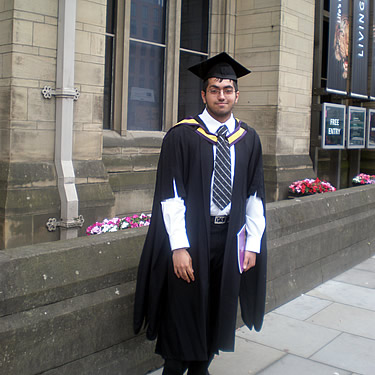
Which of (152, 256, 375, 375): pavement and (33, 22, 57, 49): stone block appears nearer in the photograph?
(152, 256, 375, 375): pavement

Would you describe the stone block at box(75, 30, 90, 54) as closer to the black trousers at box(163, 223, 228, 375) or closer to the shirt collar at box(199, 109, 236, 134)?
the shirt collar at box(199, 109, 236, 134)

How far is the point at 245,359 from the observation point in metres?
4.00

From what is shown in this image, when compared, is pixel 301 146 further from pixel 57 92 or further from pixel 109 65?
pixel 57 92

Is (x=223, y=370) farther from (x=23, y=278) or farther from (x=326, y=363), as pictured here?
(x=23, y=278)

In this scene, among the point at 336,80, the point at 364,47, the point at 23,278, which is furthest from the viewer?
the point at 364,47

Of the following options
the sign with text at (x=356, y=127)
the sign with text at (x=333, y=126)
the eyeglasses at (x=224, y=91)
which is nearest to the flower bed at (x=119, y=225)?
the eyeglasses at (x=224, y=91)

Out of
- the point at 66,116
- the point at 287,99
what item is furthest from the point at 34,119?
the point at 287,99

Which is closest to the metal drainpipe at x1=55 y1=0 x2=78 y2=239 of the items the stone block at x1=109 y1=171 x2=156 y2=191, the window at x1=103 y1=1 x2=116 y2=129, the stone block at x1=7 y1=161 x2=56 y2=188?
the stone block at x1=7 y1=161 x2=56 y2=188

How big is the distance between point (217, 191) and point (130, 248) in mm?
909

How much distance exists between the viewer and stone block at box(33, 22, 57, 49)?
6.07m

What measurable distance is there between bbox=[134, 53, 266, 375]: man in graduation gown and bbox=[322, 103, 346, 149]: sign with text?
28.7 feet

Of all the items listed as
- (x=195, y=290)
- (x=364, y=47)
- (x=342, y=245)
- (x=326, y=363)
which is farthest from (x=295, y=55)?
(x=195, y=290)

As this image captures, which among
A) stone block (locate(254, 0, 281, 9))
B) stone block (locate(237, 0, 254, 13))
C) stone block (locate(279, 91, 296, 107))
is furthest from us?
stone block (locate(237, 0, 254, 13))

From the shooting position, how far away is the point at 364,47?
12500 mm
